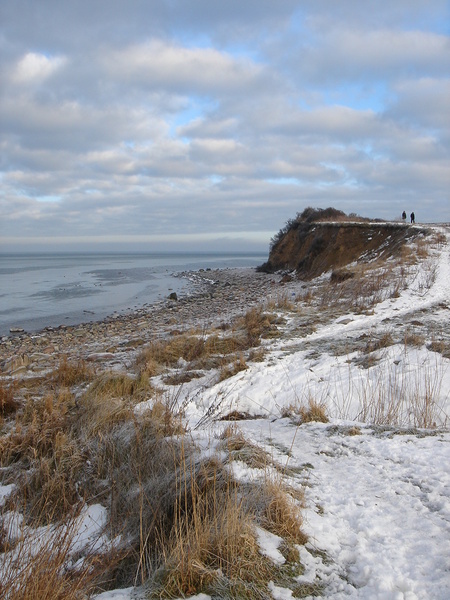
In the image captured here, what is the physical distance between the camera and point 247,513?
112 inches

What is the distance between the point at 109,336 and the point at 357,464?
13171 millimetres

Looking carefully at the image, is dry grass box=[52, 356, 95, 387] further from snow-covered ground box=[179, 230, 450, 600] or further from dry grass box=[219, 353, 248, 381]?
snow-covered ground box=[179, 230, 450, 600]

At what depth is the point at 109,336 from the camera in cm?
1580

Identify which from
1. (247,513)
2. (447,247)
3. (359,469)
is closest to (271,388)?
(359,469)

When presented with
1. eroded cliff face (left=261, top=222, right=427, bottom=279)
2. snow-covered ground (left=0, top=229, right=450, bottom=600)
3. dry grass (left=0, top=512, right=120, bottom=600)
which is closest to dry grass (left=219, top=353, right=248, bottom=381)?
snow-covered ground (left=0, top=229, right=450, bottom=600)

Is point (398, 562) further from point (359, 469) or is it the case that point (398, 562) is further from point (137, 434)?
point (137, 434)

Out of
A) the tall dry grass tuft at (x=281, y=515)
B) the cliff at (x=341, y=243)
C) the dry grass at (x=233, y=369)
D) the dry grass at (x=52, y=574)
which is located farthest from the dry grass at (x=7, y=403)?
the cliff at (x=341, y=243)

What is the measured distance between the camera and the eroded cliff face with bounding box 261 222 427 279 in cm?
2534

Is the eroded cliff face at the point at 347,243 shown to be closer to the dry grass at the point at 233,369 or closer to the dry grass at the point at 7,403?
the dry grass at the point at 233,369

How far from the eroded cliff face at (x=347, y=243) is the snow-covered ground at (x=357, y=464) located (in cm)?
1683

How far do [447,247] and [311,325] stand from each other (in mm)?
14146

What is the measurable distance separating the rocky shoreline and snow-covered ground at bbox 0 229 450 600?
13.8 feet

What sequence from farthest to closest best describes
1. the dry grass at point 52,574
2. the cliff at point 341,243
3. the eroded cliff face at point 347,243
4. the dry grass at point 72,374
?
the cliff at point 341,243 < the eroded cliff face at point 347,243 < the dry grass at point 72,374 < the dry grass at point 52,574

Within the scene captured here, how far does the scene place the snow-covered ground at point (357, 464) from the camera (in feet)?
8.10
